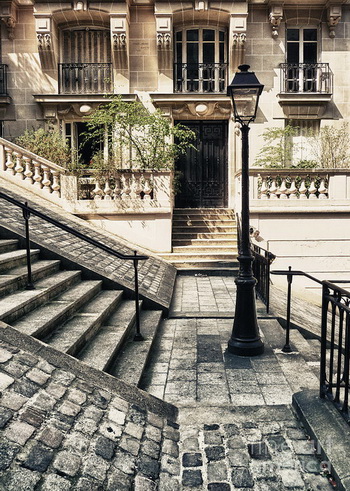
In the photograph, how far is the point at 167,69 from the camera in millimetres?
14836

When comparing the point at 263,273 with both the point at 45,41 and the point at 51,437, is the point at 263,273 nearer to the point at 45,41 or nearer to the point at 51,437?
the point at 51,437

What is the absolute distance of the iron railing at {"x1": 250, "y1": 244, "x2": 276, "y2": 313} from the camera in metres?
6.88

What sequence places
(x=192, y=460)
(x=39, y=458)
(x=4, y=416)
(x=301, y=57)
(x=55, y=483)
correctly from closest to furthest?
(x=55, y=483) → (x=39, y=458) → (x=4, y=416) → (x=192, y=460) → (x=301, y=57)

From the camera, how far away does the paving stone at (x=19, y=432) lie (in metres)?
2.62

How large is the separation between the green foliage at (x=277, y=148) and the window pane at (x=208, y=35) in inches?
156

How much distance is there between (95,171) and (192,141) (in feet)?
17.3

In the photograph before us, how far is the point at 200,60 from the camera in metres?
15.3

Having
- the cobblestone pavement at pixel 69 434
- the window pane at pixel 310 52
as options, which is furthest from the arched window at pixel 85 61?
the cobblestone pavement at pixel 69 434

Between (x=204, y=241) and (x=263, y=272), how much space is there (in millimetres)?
4462

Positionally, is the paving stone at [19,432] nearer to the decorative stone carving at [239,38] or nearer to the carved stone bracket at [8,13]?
the decorative stone carving at [239,38]

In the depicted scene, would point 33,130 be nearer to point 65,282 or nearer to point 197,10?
point 197,10

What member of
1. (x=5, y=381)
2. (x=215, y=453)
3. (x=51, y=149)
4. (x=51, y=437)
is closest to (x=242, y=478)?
(x=215, y=453)

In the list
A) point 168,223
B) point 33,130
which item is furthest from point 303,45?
point 33,130

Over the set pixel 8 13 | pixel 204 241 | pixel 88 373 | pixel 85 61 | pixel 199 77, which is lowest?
pixel 88 373
